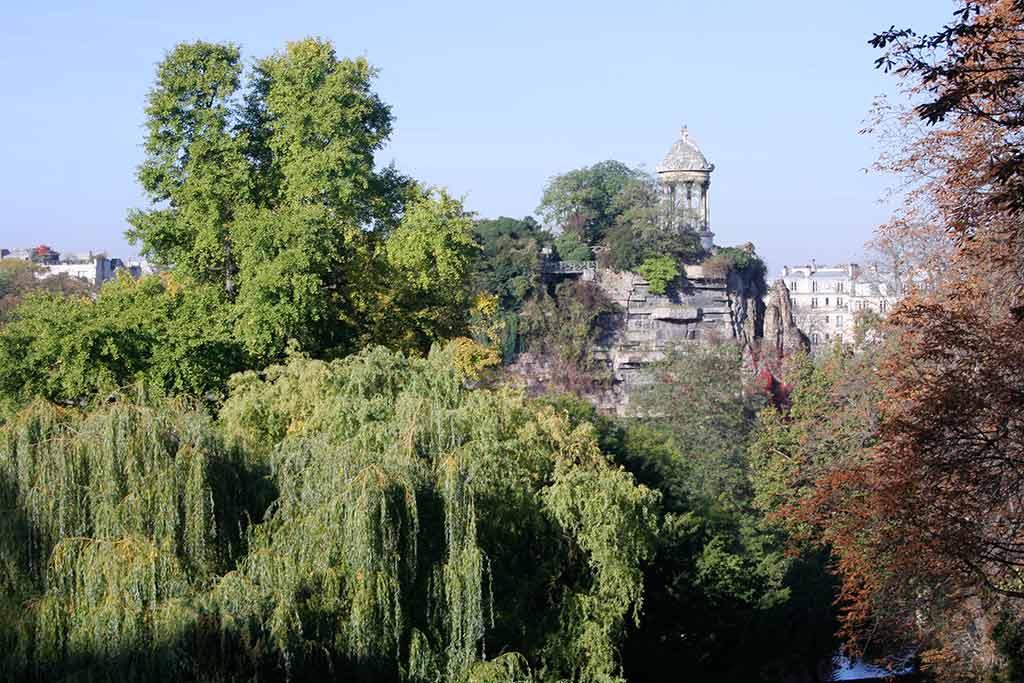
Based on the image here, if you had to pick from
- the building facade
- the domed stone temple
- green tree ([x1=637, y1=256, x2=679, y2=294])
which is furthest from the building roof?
the building facade

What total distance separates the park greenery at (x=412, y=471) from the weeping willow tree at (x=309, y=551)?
0.03m

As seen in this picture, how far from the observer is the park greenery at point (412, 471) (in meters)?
13.5

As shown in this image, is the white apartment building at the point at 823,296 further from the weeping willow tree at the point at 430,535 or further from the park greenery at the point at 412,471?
the weeping willow tree at the point at 430,535

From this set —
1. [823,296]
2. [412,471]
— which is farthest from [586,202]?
[412,471]

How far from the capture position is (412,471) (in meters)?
15.7

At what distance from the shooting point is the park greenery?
13.5m

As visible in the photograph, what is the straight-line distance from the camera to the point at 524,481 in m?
17.7

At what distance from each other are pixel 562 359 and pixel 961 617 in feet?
155

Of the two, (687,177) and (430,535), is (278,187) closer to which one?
(430,535)

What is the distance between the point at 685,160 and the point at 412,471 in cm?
6410

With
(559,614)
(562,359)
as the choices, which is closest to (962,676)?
(559,614)

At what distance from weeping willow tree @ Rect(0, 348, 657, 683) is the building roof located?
199ft

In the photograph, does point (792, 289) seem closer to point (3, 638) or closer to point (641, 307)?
point (641, 307)

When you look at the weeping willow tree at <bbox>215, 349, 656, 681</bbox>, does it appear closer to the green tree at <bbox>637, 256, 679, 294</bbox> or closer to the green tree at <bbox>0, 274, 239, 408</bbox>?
the green tree at <bbox>0, 274, 239, 408</bbox>
